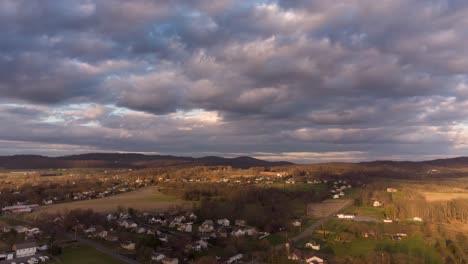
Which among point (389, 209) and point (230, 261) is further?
point (389, 209)

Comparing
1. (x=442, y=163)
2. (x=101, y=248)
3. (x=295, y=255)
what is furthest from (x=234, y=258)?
(x=442, y=163)

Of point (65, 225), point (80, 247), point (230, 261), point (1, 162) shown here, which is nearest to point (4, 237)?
point (65, 225)

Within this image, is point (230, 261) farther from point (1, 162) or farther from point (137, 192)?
point (1, 162)

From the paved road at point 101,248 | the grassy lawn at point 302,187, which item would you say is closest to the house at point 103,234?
the paved road at point 101,248

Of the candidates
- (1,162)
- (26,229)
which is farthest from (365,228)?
(1,162)

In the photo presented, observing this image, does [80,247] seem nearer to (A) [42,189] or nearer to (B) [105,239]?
(B) [105,239]

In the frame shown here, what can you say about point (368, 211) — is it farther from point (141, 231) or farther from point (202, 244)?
point (141, 231)

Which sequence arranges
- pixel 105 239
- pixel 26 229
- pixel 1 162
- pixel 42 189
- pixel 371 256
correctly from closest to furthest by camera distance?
pixel 371 256, pixel 105 239, pixel 26 229, pixel 42 189, pixel 1 162

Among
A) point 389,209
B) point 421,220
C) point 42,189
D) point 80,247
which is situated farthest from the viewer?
point 42,189
